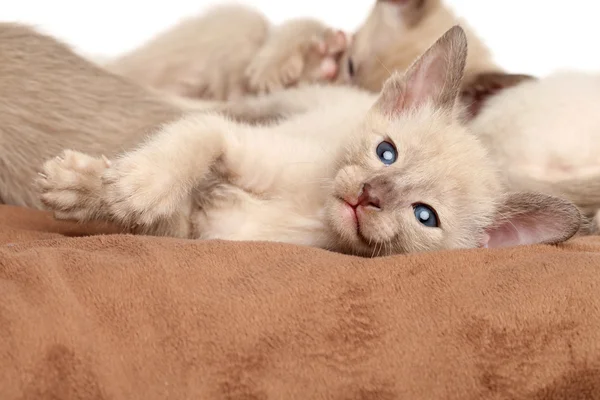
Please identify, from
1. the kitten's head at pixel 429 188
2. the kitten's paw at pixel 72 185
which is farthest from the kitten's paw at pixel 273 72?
the kitten's paw at pixel 72 185

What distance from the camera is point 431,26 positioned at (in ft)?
5.98

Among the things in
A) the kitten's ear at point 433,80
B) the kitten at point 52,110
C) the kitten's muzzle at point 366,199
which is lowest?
the kitten at point 52,110

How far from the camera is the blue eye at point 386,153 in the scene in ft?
3.44

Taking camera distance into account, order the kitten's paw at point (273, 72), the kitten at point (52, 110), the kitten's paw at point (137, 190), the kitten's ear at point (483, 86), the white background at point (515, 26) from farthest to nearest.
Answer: the white background at point (515, 26) < the kitten's paw at point (273, 72) < the kitten's ear at point (483, 86) < the kitten at point (52, 110) < the kitten's paw at point (137, 190)

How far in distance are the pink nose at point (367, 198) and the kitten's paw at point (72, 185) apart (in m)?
0.39

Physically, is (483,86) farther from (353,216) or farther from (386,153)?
(353,216)

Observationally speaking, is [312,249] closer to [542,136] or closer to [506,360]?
[506,360]

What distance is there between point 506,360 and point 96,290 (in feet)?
1.55

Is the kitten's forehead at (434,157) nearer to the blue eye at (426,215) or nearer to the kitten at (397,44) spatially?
the blue eye at (426,215)

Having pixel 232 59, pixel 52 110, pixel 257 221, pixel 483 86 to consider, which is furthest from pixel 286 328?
pixel 232 59

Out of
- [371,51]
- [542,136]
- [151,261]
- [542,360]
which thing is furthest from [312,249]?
[371,51]

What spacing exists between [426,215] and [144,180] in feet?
1.37

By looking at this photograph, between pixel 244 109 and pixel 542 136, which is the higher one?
pixel 542 136

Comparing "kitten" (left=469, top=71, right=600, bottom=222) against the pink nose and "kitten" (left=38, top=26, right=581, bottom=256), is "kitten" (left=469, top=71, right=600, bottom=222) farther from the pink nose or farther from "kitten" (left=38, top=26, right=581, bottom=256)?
the pink nose
